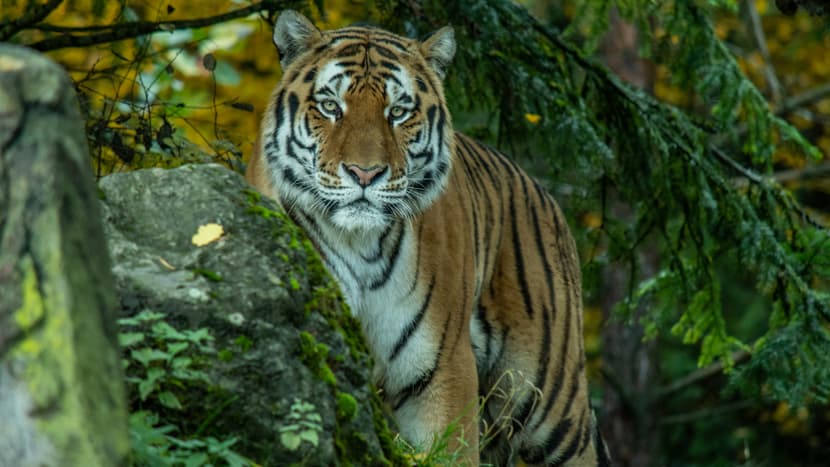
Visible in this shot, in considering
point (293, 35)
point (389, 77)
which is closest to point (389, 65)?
point (389, 77)

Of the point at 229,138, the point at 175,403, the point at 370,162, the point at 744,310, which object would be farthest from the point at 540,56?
the point at 744,310

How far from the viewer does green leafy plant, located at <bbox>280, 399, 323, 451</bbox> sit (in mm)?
3221

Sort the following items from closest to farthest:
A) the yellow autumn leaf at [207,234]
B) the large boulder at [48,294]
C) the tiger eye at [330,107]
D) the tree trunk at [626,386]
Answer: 1. the large boulder at [48,294]
2. the yellow autumn leaf at [207,234]
3. the tiger eye at [330,107]
4. the tree trunk at [626,386]

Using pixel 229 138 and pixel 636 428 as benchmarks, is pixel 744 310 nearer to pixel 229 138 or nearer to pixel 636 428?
pixel 636 428

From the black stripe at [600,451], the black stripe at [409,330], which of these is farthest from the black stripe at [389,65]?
the black stripe at [600,451]

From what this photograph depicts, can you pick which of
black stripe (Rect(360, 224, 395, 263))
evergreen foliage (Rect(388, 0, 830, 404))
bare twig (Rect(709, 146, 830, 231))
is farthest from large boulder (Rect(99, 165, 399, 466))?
bare twig (Rect(709, 146, 830, 231))

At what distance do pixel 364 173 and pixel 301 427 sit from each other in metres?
1.97

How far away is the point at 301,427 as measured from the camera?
3.32 m

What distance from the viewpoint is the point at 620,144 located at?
7.82 meters

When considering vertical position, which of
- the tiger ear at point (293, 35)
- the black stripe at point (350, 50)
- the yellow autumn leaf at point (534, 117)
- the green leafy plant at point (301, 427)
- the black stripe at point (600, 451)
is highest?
the tiger ear at point (293, 35)

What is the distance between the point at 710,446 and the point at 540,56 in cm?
1110

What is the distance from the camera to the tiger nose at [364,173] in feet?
16.9

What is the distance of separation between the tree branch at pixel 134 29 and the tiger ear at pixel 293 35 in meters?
0.90

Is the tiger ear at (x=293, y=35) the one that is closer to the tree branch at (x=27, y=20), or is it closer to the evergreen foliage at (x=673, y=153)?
the tree branch at (x=27, y=20)
